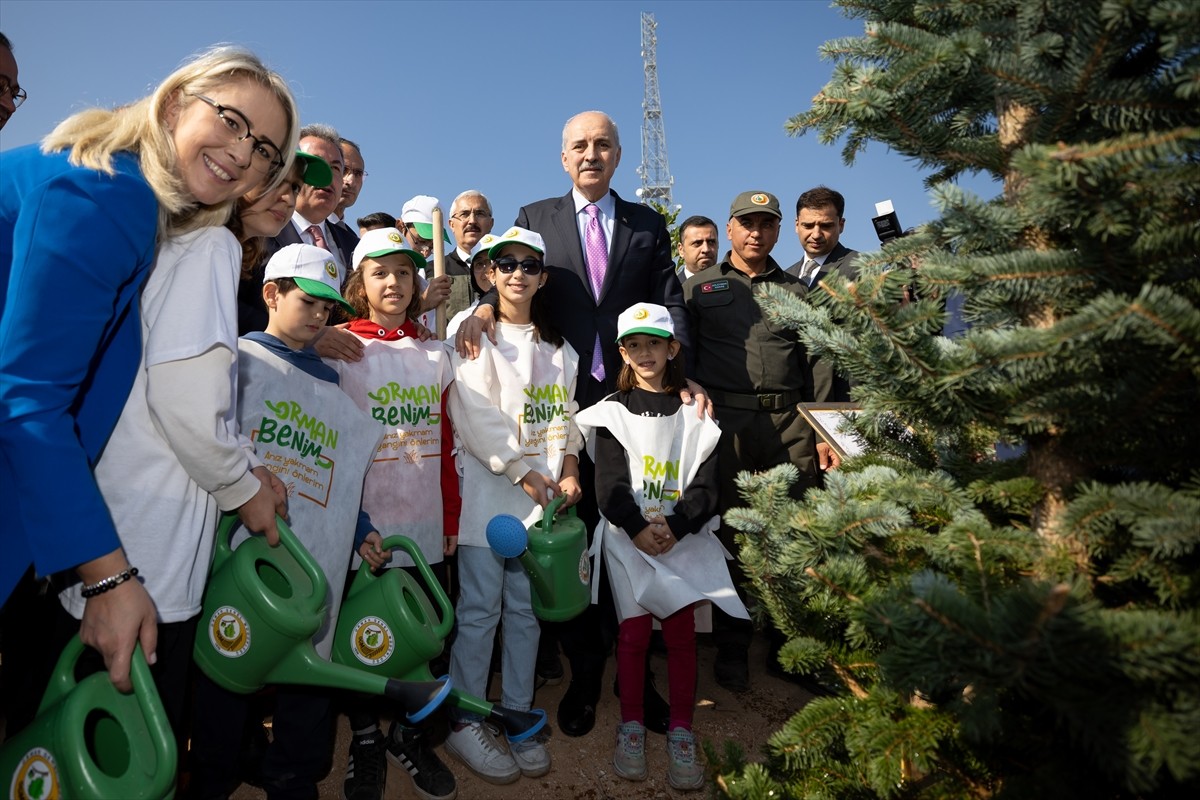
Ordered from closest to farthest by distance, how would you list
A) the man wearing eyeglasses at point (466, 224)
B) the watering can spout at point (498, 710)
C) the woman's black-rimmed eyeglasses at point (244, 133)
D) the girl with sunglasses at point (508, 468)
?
1. the woman's black-rimmed eyeglasses at point (244, 133)
2. the watering can spout at point (498, 710)
3. the girl with sunglasses at point (508, 468)
4. the man wearing eyeglasses at point (466, 224)

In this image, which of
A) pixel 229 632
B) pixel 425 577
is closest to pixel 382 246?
pixel 425 577

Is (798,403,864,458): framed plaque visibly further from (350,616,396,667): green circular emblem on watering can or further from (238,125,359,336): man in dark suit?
(238,125,359,336): man in dark suit

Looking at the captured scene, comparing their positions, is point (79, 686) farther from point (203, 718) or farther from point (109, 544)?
point (203, 718)

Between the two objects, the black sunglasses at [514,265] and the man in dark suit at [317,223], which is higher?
the man in dark suit at [317,223]

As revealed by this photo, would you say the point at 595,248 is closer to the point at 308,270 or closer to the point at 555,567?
the point at 308,270

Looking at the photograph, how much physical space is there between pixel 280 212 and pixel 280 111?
390 millimetres

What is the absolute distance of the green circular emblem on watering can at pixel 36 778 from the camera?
1.46 metres

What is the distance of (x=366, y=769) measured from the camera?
2.96 meters

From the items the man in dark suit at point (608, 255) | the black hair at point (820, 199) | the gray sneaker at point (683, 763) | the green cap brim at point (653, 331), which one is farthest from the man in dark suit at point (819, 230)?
the gray sneaker at point (683, 763)

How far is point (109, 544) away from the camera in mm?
1489

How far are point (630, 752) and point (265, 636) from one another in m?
1.89

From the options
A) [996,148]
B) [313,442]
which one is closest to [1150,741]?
[996,148]

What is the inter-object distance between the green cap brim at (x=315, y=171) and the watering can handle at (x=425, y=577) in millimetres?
1312

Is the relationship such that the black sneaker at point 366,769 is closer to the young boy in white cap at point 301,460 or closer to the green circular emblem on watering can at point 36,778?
the young boy in white cap at point 301,460
